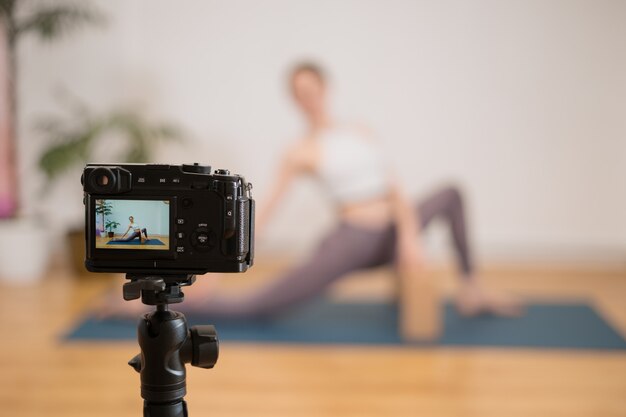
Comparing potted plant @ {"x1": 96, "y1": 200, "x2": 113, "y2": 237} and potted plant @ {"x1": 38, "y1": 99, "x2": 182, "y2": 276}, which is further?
potted plant @ {"x1": 38, "y1": 99, "x2": 182, "y2": 276}

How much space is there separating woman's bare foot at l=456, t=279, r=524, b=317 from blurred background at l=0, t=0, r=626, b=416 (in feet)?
3.21

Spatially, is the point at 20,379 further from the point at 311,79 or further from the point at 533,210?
the point at 533,210

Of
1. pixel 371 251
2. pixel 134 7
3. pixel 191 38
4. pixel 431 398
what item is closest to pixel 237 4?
pixel 191 38

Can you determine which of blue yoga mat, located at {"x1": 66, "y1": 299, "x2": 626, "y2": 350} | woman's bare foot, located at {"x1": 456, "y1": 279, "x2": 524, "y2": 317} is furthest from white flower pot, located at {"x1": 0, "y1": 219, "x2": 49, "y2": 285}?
A: woman's bare foot, located at {"x1": 456, "y1": 279, "x2": 524, "y2": 317}

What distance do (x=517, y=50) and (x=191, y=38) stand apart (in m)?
1.97

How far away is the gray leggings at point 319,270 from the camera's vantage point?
2953 millimetres

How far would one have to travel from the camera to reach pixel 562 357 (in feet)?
8.54

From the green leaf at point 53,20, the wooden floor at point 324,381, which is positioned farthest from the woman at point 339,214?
the green leaf at point 53,20

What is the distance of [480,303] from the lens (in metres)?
3.22

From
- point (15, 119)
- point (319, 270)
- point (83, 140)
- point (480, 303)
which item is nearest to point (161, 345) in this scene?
point (319, 270)

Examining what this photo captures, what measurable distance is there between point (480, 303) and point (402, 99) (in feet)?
5.44

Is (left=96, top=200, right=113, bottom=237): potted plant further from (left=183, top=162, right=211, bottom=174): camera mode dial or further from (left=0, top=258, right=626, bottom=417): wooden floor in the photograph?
(left=0, top=258, right=626, bottom=417): wooden floor

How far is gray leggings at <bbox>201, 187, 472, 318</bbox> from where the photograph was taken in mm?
2953

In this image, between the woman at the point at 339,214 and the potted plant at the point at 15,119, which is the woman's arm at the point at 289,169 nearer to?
the woman at the point at 339,214
